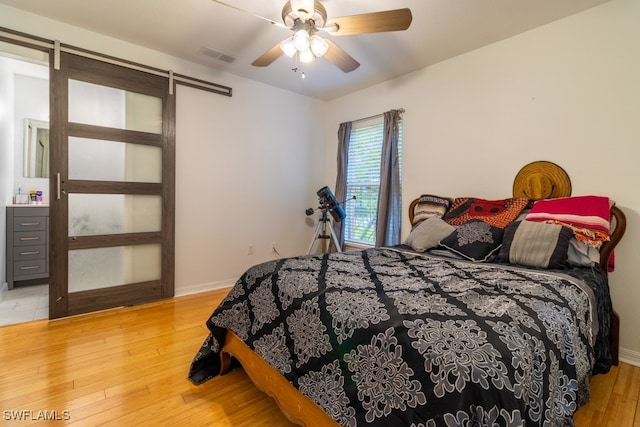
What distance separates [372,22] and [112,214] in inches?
112

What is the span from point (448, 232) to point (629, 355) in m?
1.46

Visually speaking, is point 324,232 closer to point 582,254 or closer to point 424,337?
point 582,254

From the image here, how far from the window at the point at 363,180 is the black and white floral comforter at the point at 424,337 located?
2.03 metres

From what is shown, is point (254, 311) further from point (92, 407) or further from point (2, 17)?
point (2, 17)

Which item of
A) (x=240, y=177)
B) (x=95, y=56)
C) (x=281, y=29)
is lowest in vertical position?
(x=240, y=177)

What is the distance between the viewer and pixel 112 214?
2.88 m

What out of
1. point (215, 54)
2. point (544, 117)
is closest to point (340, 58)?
point (215, 54)

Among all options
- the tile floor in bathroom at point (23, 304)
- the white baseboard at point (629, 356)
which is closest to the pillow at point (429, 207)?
the white baseboard at point (629, 356)

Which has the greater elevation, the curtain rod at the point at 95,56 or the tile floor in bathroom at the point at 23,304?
the curtain rod at the point at 95,56

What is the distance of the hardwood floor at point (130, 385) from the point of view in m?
1.48

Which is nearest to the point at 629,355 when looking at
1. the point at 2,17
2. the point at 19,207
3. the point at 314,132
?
the point at 314,132

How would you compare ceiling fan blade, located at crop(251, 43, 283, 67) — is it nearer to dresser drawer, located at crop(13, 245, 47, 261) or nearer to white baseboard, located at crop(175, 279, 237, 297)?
white baseboard, located at crop(175, 279, 237, 297)

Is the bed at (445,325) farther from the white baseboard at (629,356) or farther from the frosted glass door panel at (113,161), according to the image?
the frosted glass door panel at (113,161)

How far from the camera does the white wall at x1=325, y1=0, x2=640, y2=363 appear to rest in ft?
6.88
